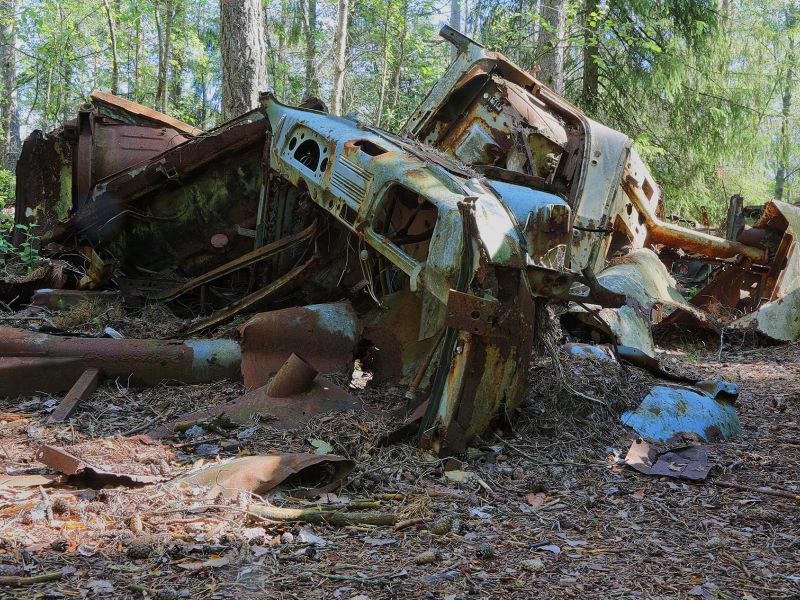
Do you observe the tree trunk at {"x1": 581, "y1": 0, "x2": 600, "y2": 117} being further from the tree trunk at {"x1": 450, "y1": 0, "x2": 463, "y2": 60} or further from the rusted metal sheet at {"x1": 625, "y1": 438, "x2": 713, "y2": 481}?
the tree trunk at {"x1": 450, "y1": 0, "x2": 463, "y2": 60}

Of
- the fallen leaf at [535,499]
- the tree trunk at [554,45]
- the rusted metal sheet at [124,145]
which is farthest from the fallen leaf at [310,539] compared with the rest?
the tree trunk at [554,45]

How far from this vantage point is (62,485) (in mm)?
3170

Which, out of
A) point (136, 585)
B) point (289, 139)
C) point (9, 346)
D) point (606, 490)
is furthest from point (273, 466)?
point (289, 139)

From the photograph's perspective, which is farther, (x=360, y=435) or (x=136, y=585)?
(x=360, y=435)

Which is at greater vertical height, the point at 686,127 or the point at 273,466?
the point at 686,127

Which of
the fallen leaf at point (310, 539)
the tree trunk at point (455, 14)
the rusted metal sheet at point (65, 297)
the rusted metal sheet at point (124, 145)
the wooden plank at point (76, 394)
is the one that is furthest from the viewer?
the tree trunk at point (455, 14)

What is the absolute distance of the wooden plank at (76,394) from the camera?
168 inches

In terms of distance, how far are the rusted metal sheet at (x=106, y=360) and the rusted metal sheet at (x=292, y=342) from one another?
24cm

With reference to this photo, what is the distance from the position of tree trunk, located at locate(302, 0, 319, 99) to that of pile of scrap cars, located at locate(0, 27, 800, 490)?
11.0 m

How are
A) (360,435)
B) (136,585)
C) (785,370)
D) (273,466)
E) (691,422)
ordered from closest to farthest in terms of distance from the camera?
(136,585), (273,466), (360,435), (691,422), (785,370)

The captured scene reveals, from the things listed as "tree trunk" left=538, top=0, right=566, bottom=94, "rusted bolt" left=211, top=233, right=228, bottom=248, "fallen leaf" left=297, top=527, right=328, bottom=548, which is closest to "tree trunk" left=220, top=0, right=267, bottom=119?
"rusted bolt" left=211, top=233, right=228, bottom=248

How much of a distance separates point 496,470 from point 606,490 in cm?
56

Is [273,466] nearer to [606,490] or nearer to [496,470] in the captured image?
[496,470]

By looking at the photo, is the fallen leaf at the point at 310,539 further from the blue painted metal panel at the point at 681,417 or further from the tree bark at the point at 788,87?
the tree bark at the point at 788,87
